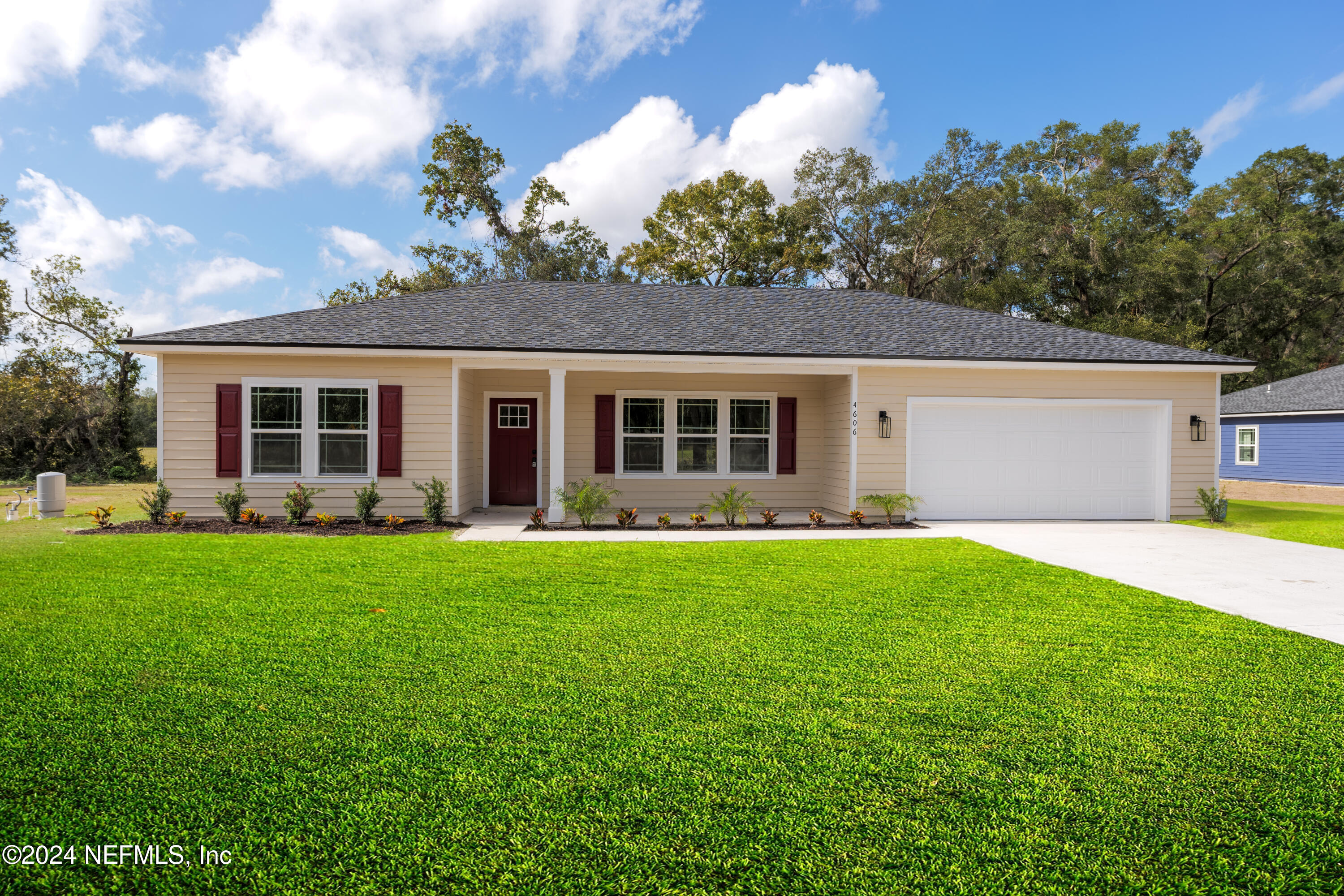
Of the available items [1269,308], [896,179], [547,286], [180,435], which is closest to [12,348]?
[180,435]

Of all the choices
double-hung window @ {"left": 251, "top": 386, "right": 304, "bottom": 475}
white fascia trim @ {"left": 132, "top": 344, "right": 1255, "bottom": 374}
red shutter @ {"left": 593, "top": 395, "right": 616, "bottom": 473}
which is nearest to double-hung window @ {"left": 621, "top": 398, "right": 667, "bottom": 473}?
red shutter @ {"left": 593, "top": 395, "right": 616, "bottom": 473}

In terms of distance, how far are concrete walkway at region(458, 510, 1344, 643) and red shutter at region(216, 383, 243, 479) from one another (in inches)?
140

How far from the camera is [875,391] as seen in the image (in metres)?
11.9

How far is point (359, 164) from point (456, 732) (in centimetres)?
2395

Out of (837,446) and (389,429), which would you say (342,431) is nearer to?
(389,429)

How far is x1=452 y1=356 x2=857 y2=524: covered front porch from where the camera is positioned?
13062mm

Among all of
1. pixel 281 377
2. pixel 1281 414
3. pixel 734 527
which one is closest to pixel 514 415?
pixel 281 377

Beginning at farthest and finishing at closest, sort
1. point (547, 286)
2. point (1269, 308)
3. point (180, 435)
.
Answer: point (1269, 308), point (547, 286), point (180, 435)

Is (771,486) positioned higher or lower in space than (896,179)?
lower

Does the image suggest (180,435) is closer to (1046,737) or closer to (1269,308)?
(1046,737)

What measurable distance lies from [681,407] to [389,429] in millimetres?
5022

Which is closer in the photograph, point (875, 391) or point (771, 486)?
point (875, 391)

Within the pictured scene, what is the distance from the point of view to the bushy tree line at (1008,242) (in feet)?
89.5

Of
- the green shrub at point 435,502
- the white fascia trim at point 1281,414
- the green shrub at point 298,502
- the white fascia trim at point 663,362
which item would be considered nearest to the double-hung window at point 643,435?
the white fascia trim at point 663,362
